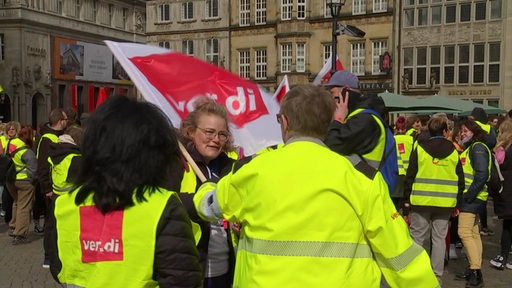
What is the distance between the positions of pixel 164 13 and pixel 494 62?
2718 cm

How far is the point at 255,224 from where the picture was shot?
239cm

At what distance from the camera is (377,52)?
3825cm

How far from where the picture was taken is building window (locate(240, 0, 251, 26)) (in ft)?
145

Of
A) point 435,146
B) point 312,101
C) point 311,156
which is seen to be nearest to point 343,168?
point 311,156

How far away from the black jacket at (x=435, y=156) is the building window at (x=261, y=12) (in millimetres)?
37527

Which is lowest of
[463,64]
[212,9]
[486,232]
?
[486,232]

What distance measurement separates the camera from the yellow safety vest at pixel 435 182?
6.70 metres

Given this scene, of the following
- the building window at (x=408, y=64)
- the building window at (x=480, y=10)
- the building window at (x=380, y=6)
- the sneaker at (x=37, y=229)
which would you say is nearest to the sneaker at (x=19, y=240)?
the sneaker at (x=37, y=229)

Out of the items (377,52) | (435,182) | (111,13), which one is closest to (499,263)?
(435,182)

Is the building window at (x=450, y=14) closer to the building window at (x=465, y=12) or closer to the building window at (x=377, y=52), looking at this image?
the building window at (x=465, y=12)

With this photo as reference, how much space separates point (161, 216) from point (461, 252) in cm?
793

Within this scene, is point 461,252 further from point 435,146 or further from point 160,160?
point 160,160

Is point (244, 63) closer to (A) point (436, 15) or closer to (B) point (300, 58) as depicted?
(B) point (300, 58)

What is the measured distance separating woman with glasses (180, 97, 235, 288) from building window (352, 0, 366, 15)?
122 feet
